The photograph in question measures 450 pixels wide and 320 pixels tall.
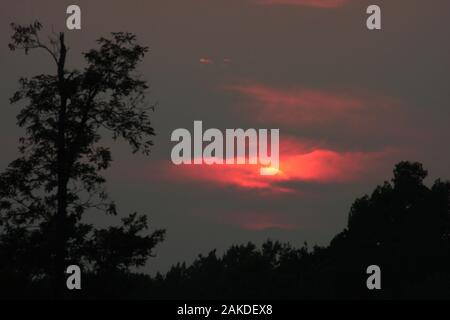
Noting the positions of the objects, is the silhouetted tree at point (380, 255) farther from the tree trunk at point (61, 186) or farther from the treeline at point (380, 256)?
the tree trunk at point (61, 186)

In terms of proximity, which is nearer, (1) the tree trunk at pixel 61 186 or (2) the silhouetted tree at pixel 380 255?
(1) the tree trunk at pixel 61 186

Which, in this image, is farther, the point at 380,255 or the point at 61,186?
the point at 380,255

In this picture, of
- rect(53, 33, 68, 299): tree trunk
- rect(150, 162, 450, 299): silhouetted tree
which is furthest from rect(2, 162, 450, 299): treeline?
rect(53, 33, 68, 299): tree trunk

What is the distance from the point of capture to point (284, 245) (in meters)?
139

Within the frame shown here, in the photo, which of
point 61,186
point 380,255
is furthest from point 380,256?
point 61,186

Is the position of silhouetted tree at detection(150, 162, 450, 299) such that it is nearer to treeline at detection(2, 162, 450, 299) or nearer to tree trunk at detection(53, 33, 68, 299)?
treeline at detection(2, 162, 450, 299)

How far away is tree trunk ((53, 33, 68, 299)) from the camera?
33062mm

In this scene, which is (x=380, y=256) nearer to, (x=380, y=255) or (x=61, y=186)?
(x=380, y=255)

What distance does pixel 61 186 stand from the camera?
33281mm

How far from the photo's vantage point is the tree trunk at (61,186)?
108 ft

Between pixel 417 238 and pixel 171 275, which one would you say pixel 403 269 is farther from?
pixel 171 275

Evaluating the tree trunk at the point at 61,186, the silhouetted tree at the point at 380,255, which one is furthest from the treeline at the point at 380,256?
the tree trunk at the point at 61,186

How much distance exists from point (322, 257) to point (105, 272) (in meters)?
82.2

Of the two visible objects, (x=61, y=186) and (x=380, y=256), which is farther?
(x=380, y=256)
